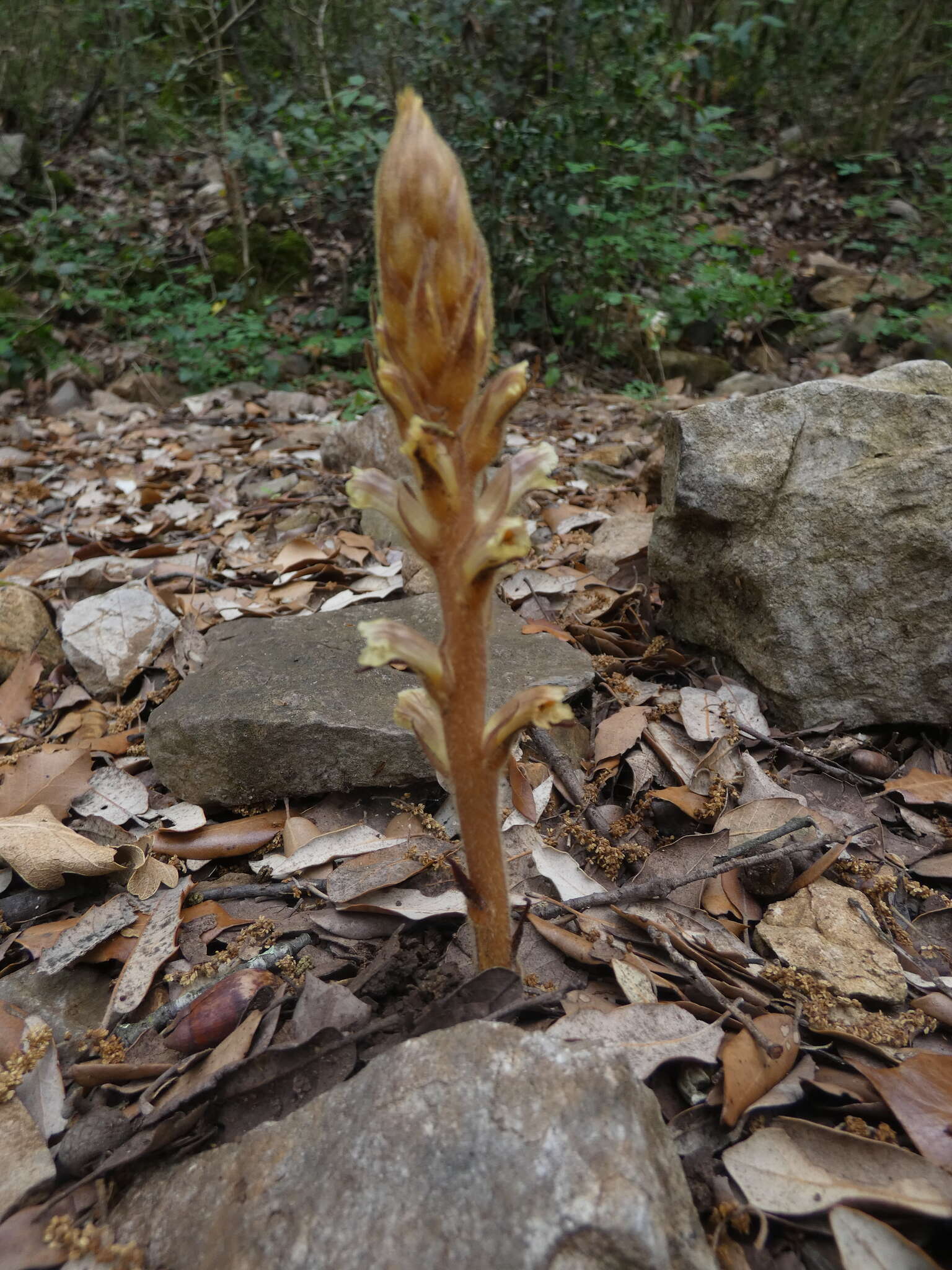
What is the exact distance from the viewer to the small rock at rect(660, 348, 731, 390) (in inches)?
312

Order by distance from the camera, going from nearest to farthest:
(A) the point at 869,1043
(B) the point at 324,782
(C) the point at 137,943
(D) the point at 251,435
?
(A) the point at 869,1043, (C) the point at 137,943, (B) the point at 324,782, (D) the point at 251,435

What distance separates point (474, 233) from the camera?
1173 mm

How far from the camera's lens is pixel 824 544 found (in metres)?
2.71

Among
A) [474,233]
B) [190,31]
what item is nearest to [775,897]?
[474,233]

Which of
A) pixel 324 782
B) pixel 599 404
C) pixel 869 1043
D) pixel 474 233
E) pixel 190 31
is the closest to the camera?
pixel 474 233

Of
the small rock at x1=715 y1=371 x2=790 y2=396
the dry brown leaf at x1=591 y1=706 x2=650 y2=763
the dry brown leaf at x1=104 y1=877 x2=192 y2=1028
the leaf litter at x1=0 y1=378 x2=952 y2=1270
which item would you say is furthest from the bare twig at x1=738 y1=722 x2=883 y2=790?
the small rock at x1=715 y1=371 x2=790 y2=396

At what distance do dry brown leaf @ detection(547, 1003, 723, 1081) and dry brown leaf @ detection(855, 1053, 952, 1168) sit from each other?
31 cm

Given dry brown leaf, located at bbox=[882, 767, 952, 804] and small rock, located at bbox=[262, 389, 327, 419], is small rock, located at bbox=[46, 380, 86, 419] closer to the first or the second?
small rock, located at bbox=[262, 389, 327, 419]

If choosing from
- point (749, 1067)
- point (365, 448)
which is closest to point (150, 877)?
point (749, 1067)

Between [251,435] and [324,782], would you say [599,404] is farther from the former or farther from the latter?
[324,782]

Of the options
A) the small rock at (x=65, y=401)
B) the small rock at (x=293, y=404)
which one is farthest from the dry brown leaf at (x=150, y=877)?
the small rock at (x=65, y=401)

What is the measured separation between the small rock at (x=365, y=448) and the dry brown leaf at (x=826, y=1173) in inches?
148

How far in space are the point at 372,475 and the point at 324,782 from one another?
1.38m

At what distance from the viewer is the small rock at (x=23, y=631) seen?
3299mm
